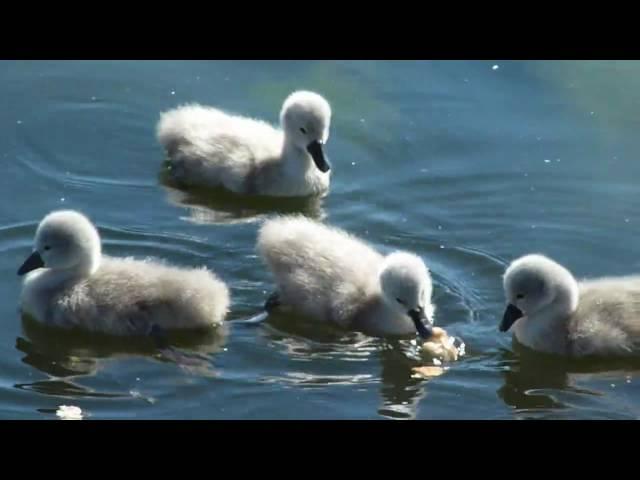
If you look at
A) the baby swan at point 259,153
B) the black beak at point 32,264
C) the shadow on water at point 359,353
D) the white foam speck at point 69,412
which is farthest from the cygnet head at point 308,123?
the white foam speck at point 69,412

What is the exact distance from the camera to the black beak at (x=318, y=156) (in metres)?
10.3

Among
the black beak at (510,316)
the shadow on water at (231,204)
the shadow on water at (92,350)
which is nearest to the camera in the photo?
the shadow on water at (92,350)

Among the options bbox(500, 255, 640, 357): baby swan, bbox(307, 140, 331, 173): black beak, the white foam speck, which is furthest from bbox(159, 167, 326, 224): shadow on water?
the white foam speck

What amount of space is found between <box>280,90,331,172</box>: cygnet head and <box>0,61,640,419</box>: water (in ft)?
0.95

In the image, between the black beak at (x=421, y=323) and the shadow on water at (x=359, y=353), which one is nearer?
the shadow on water at (x=359, y=353)

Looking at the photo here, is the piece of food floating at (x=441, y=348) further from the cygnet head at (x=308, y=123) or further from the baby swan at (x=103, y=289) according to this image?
the cygnet head at (x=308, y=123)

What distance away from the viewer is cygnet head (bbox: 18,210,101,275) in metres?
8.57

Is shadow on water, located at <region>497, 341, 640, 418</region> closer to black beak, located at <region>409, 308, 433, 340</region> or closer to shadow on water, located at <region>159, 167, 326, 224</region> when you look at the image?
black beak, located at <region>409, 308, 433, 340</region>

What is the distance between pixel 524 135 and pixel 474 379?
10.0 feet

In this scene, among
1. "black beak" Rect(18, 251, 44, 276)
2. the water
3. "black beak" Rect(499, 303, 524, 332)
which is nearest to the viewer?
the water

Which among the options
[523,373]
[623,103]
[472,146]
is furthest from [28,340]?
[623,103]

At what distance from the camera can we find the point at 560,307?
8.51 metres

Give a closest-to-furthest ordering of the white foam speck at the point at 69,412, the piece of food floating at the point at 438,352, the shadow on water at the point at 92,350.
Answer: the white foam speck at the point at 69,412 < the shadow on water at the point at 92,350 < the piece of food floating at the point at 438,352

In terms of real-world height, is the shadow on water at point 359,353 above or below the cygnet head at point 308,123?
below
